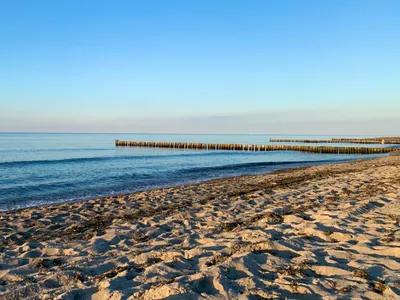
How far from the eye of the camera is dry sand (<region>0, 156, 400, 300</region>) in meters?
3.59

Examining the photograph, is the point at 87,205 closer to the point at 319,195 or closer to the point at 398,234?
the point at 319,195

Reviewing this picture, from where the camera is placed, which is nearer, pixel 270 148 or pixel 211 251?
pixel 211 251

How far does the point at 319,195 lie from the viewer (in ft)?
34.3

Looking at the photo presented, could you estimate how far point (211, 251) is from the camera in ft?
16.3

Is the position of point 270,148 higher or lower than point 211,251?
lower

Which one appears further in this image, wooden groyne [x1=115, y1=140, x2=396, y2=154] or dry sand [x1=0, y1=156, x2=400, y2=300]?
wooden groyne [x1=115, y1=140, x2=396, y2=154]

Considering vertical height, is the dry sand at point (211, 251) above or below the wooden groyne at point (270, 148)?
above

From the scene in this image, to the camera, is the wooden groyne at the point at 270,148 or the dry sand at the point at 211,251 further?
the wooden groyne at the point at 270,148

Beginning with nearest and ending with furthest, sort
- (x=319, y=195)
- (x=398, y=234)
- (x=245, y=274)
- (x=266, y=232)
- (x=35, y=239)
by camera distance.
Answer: (x=245, y=274) → (x=398, y=234) → (x=266, y=232) → (x=35, y=239) → (x=319, y=195)

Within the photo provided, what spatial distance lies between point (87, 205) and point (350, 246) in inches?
336

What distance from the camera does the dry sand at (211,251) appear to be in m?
3.59

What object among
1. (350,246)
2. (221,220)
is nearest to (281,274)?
(350,246)

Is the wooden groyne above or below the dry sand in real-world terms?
below

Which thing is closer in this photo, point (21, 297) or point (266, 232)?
point (21, 297)
